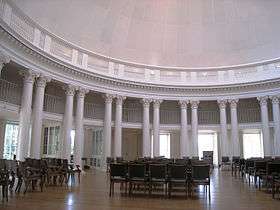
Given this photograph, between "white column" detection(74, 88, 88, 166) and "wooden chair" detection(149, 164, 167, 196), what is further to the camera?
"white column" detection(74, 88, 88, 166)

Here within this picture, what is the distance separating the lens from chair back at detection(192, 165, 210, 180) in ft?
29.3

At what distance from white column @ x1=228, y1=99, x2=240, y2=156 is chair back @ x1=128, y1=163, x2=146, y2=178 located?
18467 mm

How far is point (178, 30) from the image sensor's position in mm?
28141

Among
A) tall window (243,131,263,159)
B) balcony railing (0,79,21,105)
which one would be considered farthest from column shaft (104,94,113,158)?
tall window (243,131,263,159)

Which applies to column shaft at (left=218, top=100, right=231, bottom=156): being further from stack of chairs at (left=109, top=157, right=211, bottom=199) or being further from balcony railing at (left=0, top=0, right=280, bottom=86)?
stack of chairs at (left=109, top=157, right=211, bottom=199)

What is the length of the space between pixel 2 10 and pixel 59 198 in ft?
41.9

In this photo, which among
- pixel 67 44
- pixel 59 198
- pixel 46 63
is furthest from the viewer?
pixel 67 44

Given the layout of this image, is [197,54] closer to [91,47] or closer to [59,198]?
[91,47]

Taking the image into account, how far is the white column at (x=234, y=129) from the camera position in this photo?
84.7ft

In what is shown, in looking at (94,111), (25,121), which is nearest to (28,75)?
(25,121)

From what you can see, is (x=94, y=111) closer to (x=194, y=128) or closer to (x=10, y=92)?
(x=10, y=92)

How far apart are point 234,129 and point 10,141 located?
1909 centimetres

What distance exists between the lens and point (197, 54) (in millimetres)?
29266

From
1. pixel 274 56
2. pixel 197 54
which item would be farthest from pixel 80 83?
pixel 274 56
